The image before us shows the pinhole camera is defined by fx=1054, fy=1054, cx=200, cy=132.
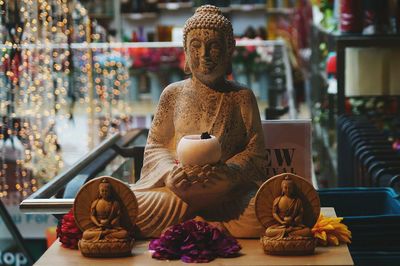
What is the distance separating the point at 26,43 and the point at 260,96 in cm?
265

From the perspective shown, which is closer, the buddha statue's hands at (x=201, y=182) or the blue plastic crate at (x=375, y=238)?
the buddha statue's hands at (x=201, y=182)

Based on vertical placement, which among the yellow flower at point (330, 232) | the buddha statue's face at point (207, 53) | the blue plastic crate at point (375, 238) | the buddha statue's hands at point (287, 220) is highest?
the buddha statue's face at point (207, 53)

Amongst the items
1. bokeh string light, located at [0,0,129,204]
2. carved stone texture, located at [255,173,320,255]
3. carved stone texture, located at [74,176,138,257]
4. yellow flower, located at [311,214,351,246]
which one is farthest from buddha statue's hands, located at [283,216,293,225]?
bokeh string light, located at [0,0,129,204]

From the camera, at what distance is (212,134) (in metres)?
3.03

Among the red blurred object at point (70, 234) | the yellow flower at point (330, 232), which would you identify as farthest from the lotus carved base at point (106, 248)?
the yellow flower at point (330, 232)

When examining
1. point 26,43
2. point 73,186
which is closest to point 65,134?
point 26,43

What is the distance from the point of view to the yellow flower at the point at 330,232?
9.52ft

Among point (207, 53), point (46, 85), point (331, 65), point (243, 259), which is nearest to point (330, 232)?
point (243, 259)

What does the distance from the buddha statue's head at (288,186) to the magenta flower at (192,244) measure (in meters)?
0.20

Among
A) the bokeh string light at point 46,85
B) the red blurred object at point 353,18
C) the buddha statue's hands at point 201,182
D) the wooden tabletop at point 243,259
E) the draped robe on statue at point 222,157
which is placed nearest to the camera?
the wooden tabletop at point 243,259

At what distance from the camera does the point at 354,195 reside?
3654 millimetres

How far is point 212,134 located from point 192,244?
384 mm

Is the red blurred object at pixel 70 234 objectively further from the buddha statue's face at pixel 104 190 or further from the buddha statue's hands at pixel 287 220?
the buddha statue's hands at pixel 287 220

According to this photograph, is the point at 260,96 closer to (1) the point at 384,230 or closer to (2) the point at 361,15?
(2) the point at 361,15
